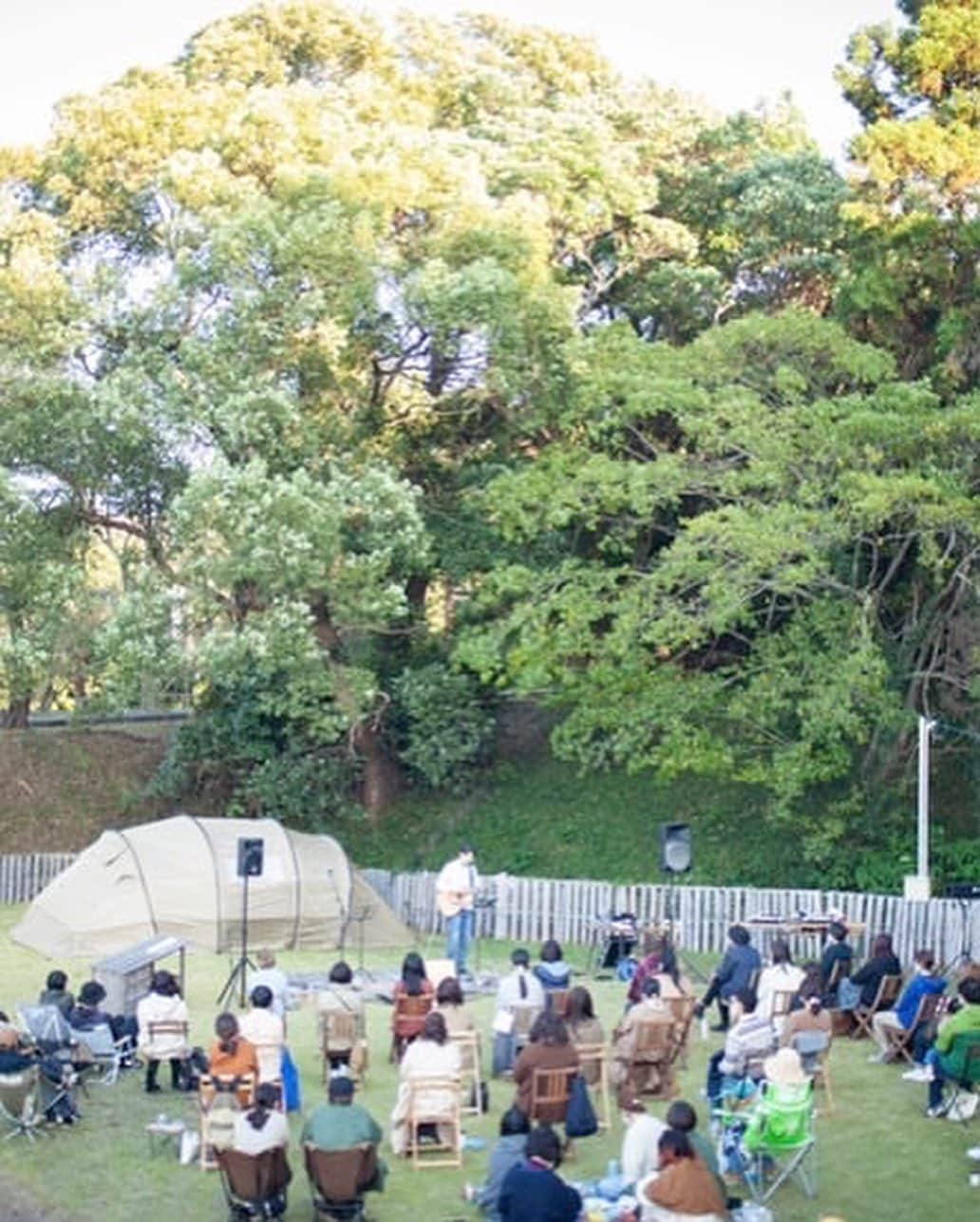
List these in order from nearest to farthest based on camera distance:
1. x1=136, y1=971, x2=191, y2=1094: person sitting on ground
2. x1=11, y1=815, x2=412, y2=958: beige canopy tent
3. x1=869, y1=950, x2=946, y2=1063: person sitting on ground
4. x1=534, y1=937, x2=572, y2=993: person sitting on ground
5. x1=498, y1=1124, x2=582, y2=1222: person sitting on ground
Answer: x1=498, y1=1124, x2=582, y2=1222: person sitting on ground → x1=136, y1=971, x2=191, y2=1094: person sitting on ground → x1=869, y1=950, x2=946, y2=1063: person sitting on ground → x1=534, y1=937, x2=572, y2=993: person sitting on ground → x1=11, y1=815, x2=412, y2=958: beige canopy tent

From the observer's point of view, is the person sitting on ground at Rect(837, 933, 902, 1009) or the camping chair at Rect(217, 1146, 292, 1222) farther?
the person sitting on ground at Rect(837, 933, 902, 1009)

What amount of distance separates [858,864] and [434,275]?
1073 centimetres

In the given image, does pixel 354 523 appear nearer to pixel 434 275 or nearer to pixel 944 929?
pixel 434 275

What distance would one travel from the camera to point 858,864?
85.1 feet

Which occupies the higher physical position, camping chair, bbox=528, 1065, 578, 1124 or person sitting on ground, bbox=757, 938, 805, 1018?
person sitting on ground, bbox=757, 938, 805, 1018

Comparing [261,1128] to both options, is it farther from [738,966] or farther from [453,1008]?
[738,966]

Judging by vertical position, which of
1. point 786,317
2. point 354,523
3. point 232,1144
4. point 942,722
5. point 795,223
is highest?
point 795,223

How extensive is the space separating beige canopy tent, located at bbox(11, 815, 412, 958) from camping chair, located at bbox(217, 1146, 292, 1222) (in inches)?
436

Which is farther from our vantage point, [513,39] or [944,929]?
[513,39]

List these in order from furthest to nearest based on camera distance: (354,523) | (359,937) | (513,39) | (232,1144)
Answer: (513,39)
(354,523)
(359,937)
(232,1144)

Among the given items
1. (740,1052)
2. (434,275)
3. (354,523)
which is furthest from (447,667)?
(740,1052)

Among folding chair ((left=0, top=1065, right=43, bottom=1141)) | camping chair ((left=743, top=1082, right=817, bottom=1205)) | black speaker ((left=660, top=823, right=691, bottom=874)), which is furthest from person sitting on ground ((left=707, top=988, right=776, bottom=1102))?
black speaker ((left=660, top=823, right=691, bottom=874))

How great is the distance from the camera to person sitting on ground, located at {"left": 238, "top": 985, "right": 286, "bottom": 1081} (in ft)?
44.0

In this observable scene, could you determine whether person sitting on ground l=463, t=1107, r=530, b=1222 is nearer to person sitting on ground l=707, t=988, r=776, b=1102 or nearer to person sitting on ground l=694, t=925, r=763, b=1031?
person sitting on ground l=707, t=988, r=776, b=1102
